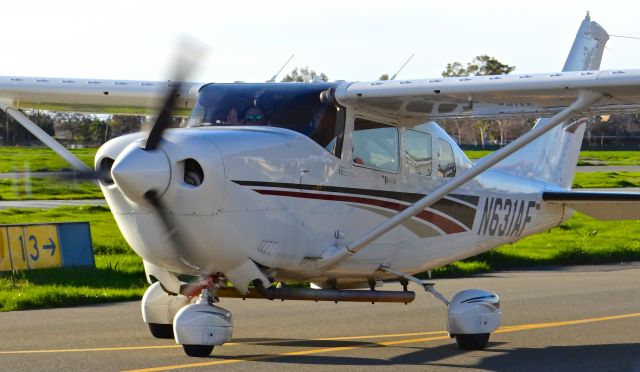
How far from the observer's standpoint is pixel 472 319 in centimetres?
1112

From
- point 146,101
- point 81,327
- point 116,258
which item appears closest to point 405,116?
point 146,101

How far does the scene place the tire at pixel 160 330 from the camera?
11430 mm

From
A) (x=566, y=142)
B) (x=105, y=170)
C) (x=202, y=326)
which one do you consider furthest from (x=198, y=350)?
(x=566, y=142)

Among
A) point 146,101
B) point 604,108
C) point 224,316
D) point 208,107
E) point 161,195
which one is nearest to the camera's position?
point 161,195

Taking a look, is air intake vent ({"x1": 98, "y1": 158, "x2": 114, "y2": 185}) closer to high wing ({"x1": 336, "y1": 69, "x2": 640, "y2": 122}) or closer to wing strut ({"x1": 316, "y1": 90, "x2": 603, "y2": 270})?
wing strut ({"x1": 316, "y1": 90, "x2": 603, "y2": 270})

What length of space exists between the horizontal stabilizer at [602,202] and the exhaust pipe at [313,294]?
3011 millimetres

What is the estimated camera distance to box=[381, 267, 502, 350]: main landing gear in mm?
11117

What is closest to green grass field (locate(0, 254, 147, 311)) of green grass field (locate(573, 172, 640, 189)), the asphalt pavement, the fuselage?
→ the asphalt pavement

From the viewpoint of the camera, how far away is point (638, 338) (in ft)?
38.7

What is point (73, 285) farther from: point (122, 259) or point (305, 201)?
point (305, 201)

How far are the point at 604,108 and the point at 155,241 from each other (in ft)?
15.1

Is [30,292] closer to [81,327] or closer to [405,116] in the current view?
[81,327]

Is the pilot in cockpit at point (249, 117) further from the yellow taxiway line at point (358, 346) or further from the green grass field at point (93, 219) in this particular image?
the green grass field at point (93, 219)

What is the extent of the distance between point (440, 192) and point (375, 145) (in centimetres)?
110
